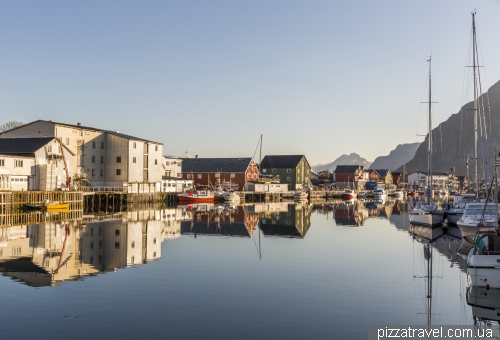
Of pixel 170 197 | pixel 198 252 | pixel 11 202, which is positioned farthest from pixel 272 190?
pixel 198 252

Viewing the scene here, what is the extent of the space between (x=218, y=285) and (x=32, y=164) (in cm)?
5146

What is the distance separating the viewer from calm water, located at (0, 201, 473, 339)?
46.3ft

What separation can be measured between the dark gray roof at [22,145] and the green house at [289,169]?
70.4 meters

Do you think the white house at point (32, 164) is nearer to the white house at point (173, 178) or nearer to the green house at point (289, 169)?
the white house at point (173, 178)

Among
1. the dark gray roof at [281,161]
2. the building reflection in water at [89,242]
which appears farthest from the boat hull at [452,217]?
the dark gray roof at [281,161]

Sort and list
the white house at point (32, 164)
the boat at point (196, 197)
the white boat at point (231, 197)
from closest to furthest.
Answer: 1. the white house at point (32, 164)
2. the boat at point (196, 197)
3. the white boat at point (231, 197)

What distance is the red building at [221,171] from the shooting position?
368 feet

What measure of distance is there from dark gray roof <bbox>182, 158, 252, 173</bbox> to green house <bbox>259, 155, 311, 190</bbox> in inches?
680

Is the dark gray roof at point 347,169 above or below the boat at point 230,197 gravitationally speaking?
above

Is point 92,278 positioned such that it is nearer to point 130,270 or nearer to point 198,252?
point 130,270

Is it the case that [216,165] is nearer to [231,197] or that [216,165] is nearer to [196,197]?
[231,197]

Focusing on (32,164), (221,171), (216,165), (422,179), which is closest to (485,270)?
(32,164)

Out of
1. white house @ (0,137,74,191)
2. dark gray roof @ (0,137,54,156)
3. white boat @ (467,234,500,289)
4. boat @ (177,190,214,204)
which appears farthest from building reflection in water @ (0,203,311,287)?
boat @ (177,190,214,204)

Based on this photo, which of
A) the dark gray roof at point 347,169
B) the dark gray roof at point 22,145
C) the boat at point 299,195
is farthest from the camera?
the dark gray roof at point 347,169
